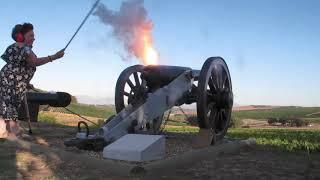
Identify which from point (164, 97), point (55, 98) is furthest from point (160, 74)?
point (55, 98)

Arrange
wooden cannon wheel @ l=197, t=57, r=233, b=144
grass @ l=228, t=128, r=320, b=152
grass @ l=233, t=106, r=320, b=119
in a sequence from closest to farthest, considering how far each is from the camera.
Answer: wooden cannon wheel @ l=197, t=57, r=233, b=144
grass @ l=228, t=128, r=320, b=152
grass @ l=233, t=106, r=320, b=119

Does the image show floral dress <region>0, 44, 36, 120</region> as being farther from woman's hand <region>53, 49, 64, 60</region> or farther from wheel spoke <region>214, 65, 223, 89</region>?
wheel spoke <region>214, 65, 223, 89</region>

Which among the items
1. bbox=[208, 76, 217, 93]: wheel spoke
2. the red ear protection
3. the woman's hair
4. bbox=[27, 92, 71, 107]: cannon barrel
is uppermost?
the woman's hair

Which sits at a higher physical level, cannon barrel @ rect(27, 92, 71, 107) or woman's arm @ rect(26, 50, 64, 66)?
woman's arm @ rect(26, 50, 64, 66)

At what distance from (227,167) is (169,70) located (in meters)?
3.80

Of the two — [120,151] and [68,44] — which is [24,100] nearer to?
[68,44]

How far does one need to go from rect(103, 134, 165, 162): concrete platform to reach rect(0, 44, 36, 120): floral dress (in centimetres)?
222

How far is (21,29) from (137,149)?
320cm

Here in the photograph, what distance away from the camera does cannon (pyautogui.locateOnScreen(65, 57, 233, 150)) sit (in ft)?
32.1

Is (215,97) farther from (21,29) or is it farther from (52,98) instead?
(21,29)

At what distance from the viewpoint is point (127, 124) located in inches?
387

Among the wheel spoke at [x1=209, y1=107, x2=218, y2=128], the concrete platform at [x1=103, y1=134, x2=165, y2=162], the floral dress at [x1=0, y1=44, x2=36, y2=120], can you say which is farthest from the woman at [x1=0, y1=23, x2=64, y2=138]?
the wheel spoke at [x1=209, y1=107, x2=218, y2=128]

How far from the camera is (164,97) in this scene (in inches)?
407

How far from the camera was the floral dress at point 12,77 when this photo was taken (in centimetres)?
955
